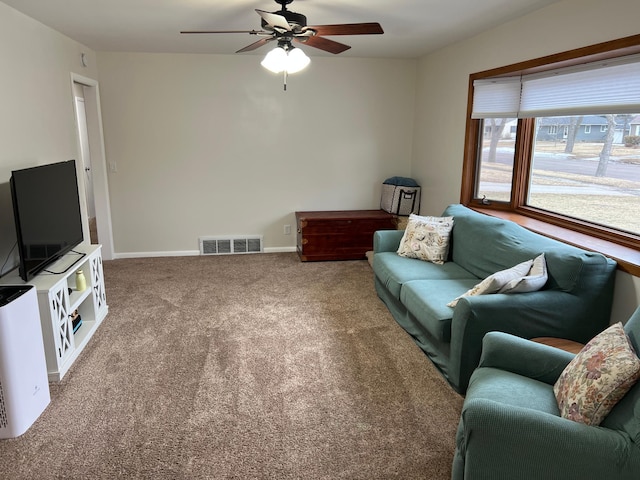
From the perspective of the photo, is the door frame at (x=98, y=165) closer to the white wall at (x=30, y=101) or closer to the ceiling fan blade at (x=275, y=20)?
the white wall at (x=30, y=101)

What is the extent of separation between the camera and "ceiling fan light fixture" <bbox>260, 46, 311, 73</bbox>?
3.02m

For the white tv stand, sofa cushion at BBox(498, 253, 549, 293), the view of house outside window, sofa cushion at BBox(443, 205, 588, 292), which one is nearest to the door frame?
the white tv stand

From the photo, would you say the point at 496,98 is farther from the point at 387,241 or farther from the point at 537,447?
the point at 537,447

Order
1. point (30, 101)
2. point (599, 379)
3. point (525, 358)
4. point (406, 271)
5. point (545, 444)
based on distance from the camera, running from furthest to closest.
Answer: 1. point (406, 271)
2. point (30, 101)
3. point (525, 358)
4. point (599, 379)
5. point (545, 444)

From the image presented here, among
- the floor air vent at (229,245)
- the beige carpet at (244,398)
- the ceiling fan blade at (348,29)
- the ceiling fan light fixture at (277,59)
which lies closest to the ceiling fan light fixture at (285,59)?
the ceiling fan light fixture at (277,59)

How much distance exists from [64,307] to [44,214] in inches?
24.9

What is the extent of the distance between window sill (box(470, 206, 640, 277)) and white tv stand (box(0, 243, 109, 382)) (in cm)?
329

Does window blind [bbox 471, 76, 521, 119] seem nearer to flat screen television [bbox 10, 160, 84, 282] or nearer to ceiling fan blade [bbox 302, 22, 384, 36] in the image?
ceiling fan blade [bbox 302, 22, 384, 36]

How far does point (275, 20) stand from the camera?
8.28 feet

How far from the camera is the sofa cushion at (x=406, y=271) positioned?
3504mm

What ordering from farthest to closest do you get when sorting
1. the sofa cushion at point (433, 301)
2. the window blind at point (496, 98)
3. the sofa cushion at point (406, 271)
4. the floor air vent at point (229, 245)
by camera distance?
the floor air vent at point (229, 245)
the window blind at point (496, 98)
the sofa cushion at point (406, 271)
the sofa cushion at point (433, 301)

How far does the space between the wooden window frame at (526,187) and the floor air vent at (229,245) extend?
2.54m

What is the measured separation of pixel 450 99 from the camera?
4.72 meters

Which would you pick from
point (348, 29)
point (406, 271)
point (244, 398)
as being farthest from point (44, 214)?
point (406, 271)
